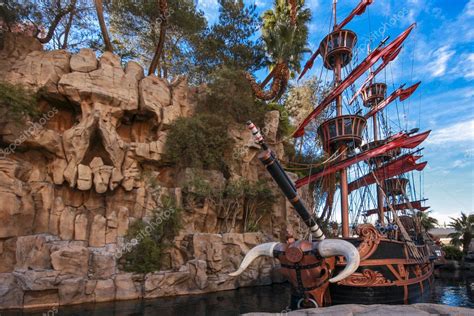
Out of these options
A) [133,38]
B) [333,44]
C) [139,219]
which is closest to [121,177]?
[139,219]

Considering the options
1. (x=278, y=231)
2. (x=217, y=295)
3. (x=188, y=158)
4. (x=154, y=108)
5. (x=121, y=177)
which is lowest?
(x=217, y=295)

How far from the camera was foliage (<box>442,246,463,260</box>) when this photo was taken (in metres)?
25.2

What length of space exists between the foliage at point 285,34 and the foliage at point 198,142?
30.1 feet

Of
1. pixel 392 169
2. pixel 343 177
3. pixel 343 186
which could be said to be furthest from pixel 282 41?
pixel 343 186

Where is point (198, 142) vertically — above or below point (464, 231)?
above

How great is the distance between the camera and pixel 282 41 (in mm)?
24594

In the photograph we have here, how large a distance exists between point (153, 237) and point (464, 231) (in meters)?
26.0

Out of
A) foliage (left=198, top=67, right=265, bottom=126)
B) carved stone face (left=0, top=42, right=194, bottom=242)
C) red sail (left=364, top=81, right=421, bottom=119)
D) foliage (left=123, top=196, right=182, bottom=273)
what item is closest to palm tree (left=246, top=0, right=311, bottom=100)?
foliage (left=198, top=67, right=265, bottom=126)

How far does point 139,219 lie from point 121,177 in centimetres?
258

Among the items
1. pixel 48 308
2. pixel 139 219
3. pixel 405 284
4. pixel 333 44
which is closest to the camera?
pixel 48 308

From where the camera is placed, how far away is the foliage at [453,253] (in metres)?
25.2

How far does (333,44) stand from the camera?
64.3 feet

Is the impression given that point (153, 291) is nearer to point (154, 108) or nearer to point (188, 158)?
point (188, 158)

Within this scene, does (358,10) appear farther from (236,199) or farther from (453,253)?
(453,253)
